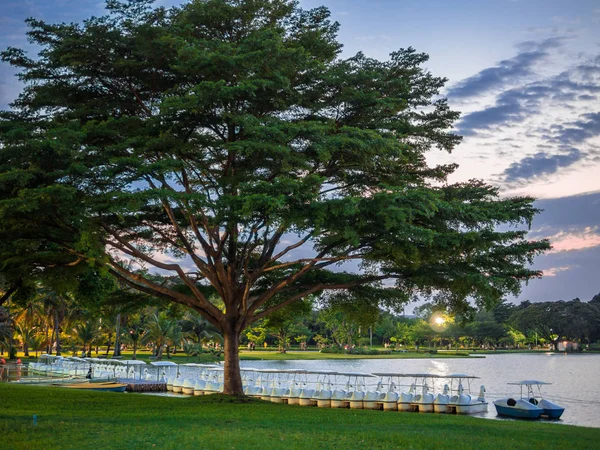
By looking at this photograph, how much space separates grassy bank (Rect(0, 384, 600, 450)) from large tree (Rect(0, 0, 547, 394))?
385 cm

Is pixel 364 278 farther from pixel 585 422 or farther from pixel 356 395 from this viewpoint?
pixel 585 422

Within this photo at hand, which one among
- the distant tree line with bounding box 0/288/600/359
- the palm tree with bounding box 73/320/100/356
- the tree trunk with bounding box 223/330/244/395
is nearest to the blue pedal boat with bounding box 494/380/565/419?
the tree trunk with bounding box 223/330/244/395

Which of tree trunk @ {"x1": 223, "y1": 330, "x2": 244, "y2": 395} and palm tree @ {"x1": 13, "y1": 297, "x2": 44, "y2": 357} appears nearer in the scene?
tree trunk @ {"x1": 223, "y1": 330, "x2": 244, "y2": 395}

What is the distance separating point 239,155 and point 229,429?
28.7ft

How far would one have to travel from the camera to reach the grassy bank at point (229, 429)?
11.4 metres

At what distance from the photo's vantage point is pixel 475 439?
13.2 m

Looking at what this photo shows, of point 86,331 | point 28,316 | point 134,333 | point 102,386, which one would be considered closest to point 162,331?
point 134,333

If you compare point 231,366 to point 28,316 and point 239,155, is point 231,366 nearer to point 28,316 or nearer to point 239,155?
point 239,155

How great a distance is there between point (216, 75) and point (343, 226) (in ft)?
18.4

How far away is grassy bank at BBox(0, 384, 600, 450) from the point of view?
37.4ft

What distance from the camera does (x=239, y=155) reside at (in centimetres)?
1898

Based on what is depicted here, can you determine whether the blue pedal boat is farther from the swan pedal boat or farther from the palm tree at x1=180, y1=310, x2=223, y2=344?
the palm tree at x1=180, y1=310, x2=223, y2=344

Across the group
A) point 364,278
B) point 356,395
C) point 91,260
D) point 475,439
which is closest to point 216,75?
point 91,260

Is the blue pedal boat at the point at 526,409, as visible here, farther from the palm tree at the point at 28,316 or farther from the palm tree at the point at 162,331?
the palm tree at the point at 162,331
